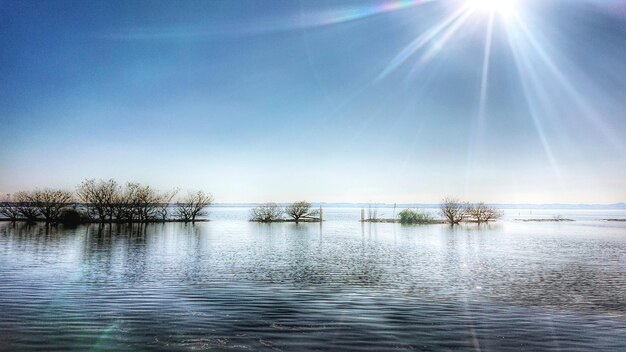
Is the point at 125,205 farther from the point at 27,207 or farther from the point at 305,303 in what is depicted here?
the point at 305,303

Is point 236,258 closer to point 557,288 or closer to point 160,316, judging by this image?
point 160,316

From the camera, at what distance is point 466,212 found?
104750 millimetres

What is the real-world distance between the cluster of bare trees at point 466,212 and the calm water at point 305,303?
66.8 meters

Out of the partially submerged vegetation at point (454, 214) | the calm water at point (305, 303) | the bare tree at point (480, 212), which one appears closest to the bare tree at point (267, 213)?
the partially submerged vegetation at point (454, 214)

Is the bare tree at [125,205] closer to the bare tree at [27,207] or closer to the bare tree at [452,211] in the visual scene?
the bare tree at [27,207]

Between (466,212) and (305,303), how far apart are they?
9708 cm

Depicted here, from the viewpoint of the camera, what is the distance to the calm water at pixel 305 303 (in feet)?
39.0

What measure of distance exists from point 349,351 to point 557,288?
15744 mm

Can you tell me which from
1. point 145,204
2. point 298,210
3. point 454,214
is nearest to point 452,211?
point 454,214

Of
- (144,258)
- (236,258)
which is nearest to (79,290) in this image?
(144,258)

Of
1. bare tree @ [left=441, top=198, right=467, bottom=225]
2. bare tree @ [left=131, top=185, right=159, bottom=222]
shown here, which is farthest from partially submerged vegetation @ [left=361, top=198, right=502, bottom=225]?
bare tree @ [left=131, top=185, right=159, bottom=222]

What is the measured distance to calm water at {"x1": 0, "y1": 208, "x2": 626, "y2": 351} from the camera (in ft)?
39.0

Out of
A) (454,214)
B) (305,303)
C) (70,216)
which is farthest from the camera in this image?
(454,214)

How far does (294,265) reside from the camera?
28297mm
